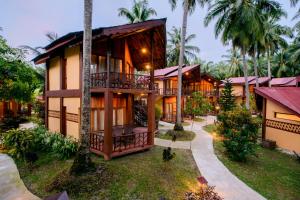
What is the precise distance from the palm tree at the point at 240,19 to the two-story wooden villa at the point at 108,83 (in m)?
10.5

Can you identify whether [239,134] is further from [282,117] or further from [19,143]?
[19,143]

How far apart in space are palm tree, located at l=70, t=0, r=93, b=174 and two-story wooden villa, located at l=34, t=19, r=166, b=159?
5.35 ft

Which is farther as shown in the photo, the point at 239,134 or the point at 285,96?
the point at 285,96

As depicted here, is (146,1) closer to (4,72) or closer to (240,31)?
(240,31)

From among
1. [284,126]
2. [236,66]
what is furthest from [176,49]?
[284,126]

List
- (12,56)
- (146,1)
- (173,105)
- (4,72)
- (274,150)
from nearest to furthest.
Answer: (4,72), (12,56), (274,150), (173,105), (146,1)

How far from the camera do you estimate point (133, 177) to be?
27.5ft

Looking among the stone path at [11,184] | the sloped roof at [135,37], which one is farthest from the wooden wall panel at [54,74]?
the stone path at [11,184]

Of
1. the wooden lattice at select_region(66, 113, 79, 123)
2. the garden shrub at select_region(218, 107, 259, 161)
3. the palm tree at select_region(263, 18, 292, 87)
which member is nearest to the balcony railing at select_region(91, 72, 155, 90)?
the wooden lattice at select_region(66, 113, 79, 123)

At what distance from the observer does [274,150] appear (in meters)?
13.9

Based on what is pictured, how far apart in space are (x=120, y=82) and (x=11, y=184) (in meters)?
6.71

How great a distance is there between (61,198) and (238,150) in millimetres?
10790

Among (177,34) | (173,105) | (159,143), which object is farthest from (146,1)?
(159,143)

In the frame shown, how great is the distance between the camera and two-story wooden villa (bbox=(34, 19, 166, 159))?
10.3m
